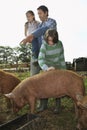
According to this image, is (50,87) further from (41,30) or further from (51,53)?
(41,30)

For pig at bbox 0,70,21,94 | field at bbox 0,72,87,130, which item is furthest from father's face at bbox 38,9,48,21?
field at bbox 0,72,87,130

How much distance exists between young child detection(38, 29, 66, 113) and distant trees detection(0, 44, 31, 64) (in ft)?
228

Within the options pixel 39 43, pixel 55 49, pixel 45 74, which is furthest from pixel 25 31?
pixel 45 74

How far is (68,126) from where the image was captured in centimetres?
639

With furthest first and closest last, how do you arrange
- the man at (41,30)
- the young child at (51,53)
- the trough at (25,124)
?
the man at (41,30) < the young child at (51,53) < the trough at (25,124)

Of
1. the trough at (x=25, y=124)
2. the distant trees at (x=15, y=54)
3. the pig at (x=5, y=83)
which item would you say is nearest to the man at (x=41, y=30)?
the pig at (x=5, y=83)

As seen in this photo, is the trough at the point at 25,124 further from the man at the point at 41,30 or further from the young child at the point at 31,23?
the young child at the point at 31,23

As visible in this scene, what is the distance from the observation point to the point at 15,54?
89125 millimetres

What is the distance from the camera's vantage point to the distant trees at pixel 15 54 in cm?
8000

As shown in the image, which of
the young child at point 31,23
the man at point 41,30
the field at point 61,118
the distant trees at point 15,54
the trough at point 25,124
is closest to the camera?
the trough at point 25,124

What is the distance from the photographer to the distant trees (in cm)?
8000

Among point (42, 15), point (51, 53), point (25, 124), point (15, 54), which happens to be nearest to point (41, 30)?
point (42, 15)

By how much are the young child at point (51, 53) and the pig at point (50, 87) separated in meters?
0.31

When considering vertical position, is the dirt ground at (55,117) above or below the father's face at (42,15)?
below
